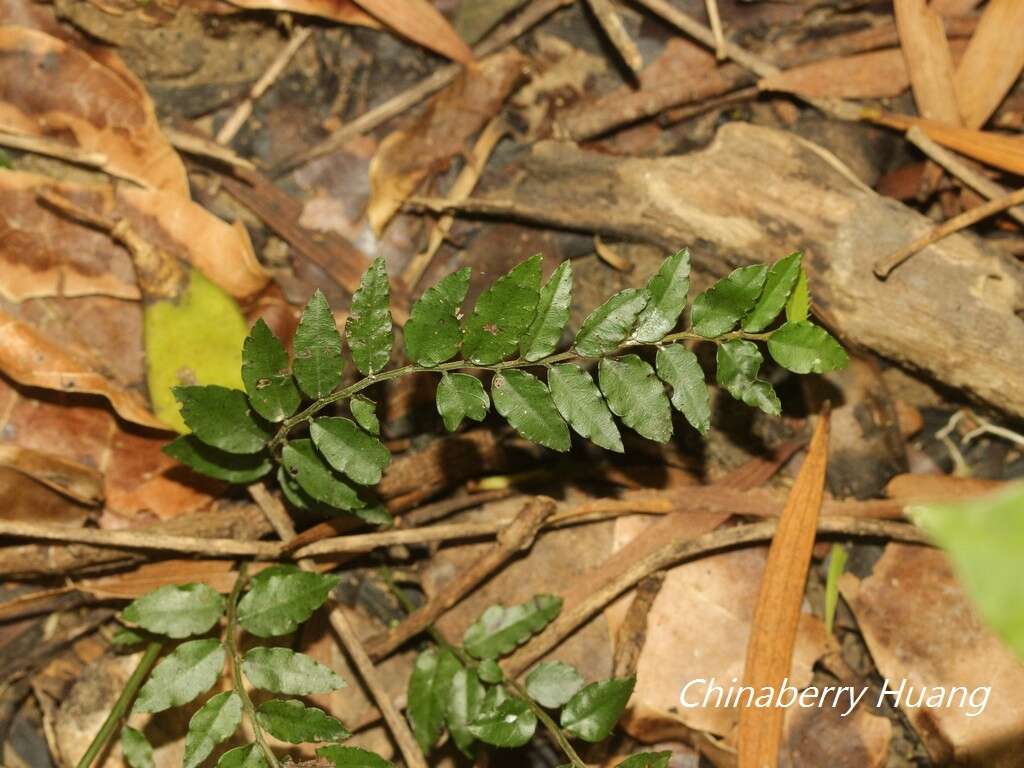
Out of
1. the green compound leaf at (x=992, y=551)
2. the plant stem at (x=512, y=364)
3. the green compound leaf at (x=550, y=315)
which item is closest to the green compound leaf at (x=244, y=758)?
the plant stem at (x=512, y=364)

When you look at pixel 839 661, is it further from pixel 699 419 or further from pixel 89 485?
pixel 89 485

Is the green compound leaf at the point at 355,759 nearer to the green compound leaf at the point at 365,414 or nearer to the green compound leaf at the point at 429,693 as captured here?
the green compound leaf at the point at 429,693

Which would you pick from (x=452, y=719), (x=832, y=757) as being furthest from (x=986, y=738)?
(x=452, y=719)

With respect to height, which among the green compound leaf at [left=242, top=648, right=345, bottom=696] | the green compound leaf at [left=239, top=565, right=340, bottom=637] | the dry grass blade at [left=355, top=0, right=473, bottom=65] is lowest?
the green compound leaf at [left=242, top=648, right=345, bottom=696]

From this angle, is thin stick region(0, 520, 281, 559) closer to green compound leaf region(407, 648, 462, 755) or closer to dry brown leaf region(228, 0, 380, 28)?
green compound leaf region(407, 648, 462, 755)

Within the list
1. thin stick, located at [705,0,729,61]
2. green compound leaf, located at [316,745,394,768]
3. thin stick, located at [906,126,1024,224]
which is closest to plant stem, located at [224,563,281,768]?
green compound leaf, located at [316,745,394,768]

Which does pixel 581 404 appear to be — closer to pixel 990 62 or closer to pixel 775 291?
pixel 775 291

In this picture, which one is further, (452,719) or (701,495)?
(701,495)

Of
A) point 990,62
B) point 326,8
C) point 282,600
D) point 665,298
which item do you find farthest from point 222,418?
point 990,62
